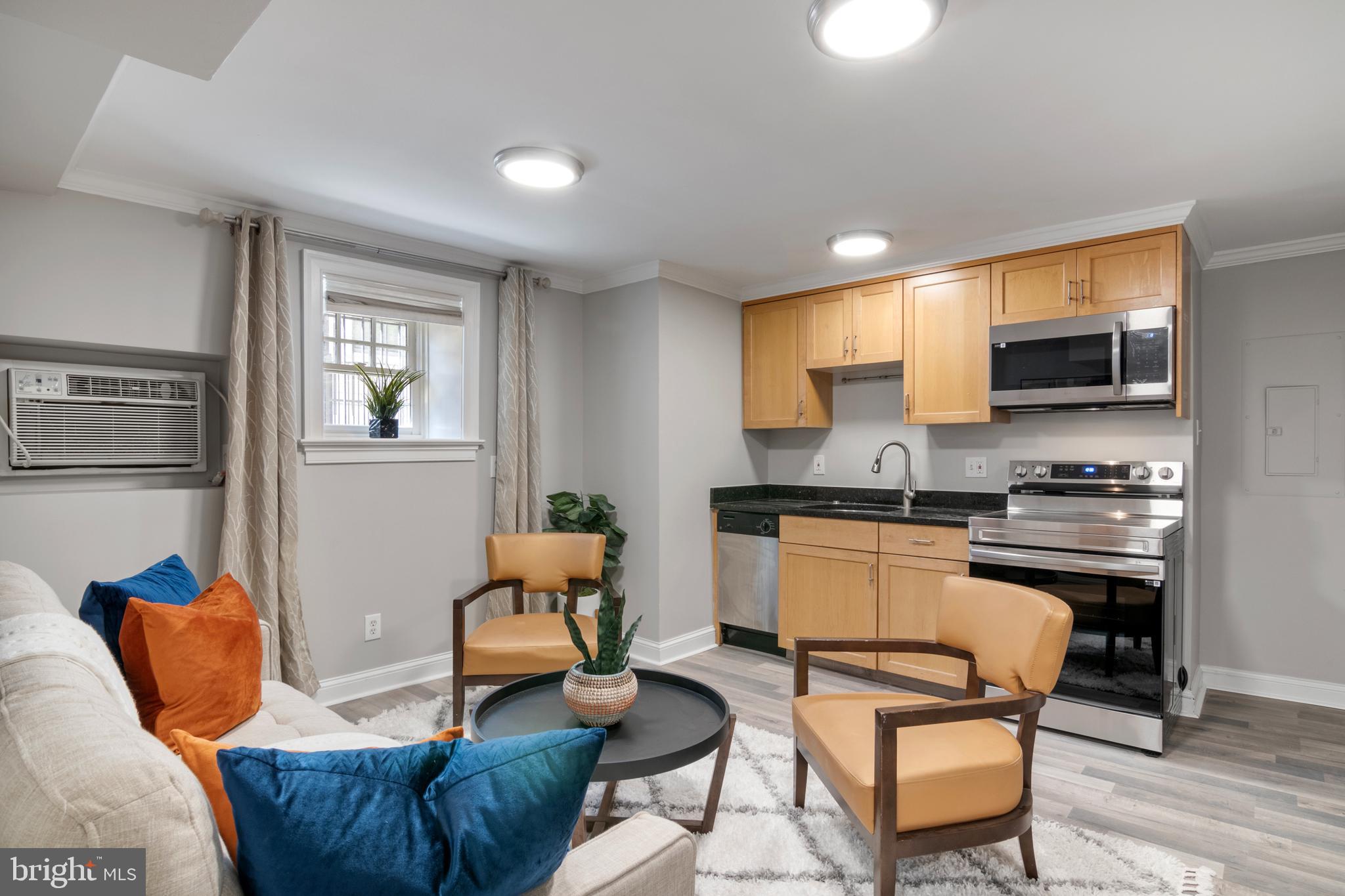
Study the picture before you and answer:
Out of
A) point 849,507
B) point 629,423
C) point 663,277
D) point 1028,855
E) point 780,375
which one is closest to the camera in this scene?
point 1028,855

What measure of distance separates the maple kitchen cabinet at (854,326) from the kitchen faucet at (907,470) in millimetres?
519

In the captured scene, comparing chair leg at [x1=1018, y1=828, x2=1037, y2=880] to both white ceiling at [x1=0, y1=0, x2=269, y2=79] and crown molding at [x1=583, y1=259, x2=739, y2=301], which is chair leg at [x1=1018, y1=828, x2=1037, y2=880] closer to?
white ceiling at [x1=0, y1=0, x2=269, y2=79]

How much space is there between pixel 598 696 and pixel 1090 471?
9.66ft

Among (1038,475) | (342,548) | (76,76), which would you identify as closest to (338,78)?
(76,76)

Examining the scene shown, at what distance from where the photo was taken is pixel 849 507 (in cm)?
452

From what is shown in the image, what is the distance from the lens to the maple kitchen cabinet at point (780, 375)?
453 centimetres

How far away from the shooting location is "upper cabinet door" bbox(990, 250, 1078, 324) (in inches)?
135

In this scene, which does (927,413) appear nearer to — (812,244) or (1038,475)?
(1038,475)

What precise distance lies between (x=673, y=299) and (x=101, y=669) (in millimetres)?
3467

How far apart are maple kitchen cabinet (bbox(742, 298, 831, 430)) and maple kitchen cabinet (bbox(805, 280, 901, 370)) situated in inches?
3.6

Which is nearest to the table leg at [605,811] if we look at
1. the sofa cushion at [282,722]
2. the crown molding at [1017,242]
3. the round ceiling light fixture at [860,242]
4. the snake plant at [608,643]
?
the snake plant at [608,643]

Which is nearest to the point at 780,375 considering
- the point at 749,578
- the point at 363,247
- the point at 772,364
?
the point at 772,364

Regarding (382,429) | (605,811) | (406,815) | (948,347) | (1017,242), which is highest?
(1017,242)

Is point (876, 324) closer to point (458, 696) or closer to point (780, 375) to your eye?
point (780, 375)
